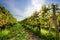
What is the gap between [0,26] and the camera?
15.4m

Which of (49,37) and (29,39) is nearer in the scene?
(49,37)

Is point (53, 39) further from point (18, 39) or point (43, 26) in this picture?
point (43, 26)

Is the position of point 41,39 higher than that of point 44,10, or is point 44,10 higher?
point 44,10

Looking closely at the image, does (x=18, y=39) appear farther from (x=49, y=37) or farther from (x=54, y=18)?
(x=54, y=18)

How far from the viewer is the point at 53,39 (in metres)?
11.6

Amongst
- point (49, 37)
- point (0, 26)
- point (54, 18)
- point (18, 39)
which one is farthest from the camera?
point (0, 26)

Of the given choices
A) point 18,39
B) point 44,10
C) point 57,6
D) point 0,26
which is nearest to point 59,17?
point 44,10

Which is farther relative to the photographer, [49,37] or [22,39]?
[22,39]

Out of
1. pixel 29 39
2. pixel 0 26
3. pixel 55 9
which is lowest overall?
pixel 29 39

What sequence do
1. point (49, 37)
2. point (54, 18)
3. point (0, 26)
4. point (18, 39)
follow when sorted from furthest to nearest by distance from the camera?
point (0, 26), point (18, 39), point (49, 37), point (54, 18)

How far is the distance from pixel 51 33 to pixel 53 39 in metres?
0.95

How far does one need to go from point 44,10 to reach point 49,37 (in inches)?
78.0

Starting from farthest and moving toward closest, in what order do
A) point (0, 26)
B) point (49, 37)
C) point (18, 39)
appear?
point (0, 26)
point (18, 39)
point (49, 37)

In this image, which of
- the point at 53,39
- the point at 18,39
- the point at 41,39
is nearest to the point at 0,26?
the point at 18,39
